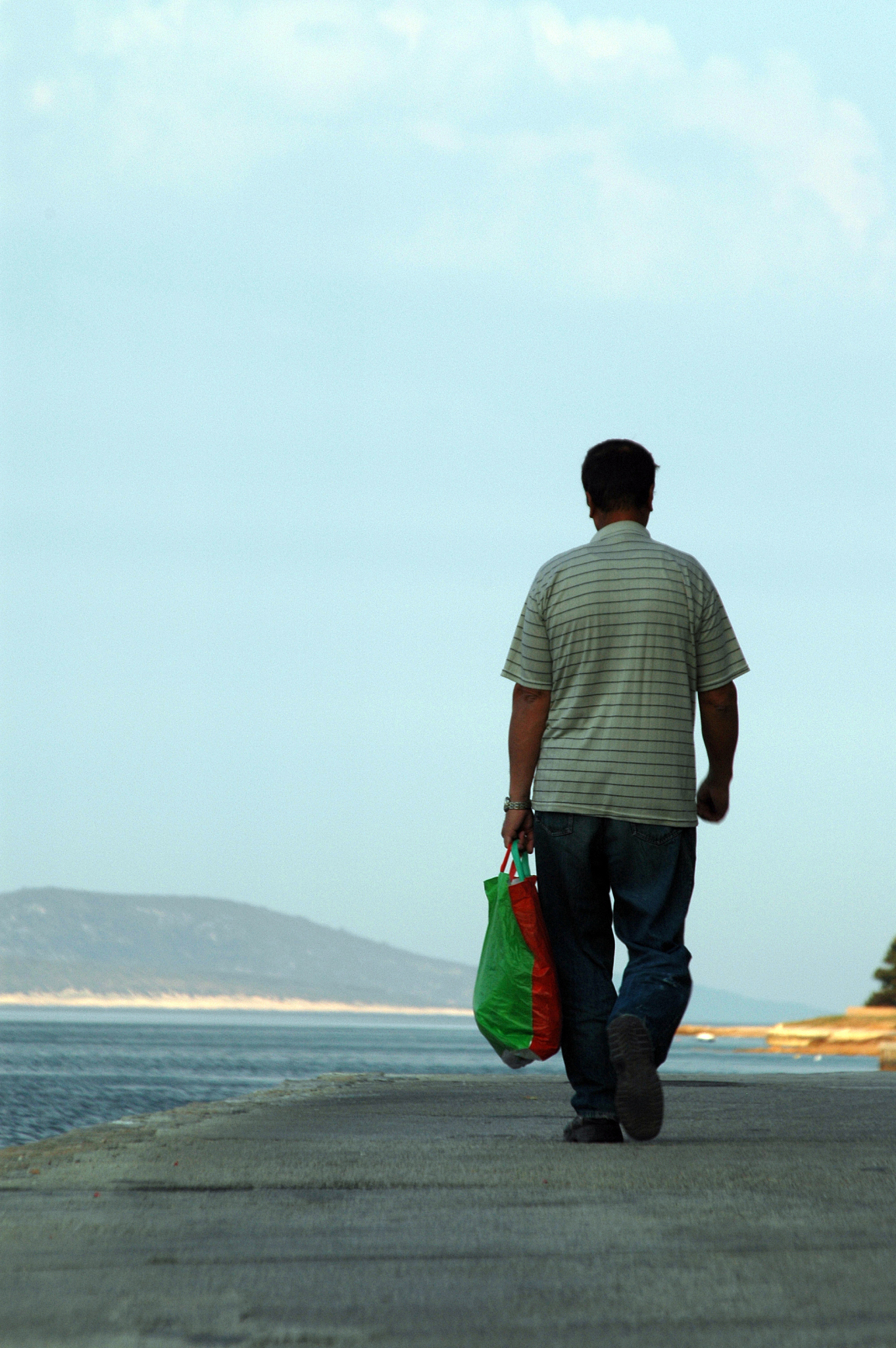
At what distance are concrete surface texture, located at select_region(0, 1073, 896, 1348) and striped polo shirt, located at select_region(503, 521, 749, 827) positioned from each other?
101 cm

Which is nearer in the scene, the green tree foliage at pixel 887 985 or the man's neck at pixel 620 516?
the man's neck at pixel 620 516

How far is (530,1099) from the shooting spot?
22.3ft

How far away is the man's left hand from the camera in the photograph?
475 centimetres

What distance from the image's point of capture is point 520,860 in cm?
477

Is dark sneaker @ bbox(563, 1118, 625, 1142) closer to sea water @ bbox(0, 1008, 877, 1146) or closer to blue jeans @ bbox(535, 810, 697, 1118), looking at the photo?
blue jeans @ bbox(535, 810, 697, 1118)

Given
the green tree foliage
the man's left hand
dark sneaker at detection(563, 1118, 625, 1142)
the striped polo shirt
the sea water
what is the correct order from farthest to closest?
the green tree foliage
the sea water
the man's left hand
the striped polo shirt
dark sneaker at detection(563, 1118, 625, 1142)

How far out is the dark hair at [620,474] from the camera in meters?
4.96

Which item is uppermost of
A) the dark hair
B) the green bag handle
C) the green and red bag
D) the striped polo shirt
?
the dark hair

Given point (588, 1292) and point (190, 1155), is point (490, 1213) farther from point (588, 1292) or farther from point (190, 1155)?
point (190, 1155)

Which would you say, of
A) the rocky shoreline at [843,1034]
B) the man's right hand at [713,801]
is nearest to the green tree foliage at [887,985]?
the rocky shoreline at [843,1034]

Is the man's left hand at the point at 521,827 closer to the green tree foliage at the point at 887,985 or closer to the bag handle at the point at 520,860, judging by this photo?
the bag handle at the point at 520,860

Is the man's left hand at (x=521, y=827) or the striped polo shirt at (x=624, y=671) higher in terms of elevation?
the striped polo shirt at (x=624, y=671)

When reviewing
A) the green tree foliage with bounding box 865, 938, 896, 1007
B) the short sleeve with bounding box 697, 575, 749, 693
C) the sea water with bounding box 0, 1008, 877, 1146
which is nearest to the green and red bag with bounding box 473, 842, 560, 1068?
the short sleeve with bounding box 697, 575, 749, 693

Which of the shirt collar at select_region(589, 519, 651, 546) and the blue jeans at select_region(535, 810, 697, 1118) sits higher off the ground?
the shirt collar at select_region(589, 519, 651, 546)
